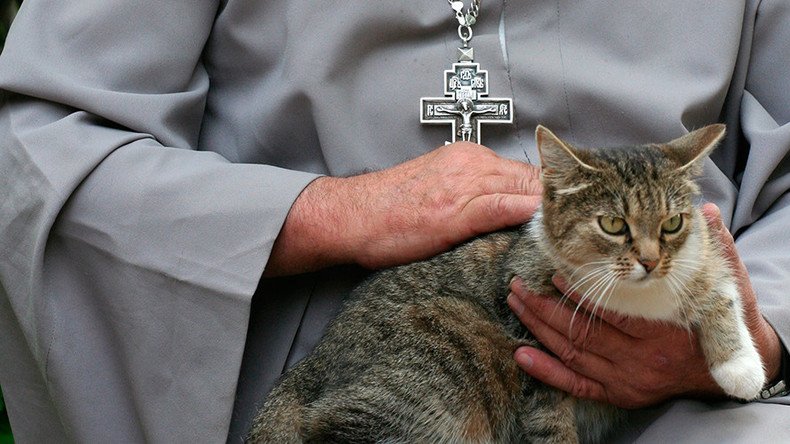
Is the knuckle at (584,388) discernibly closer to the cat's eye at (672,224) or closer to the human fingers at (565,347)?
the human fingers at (565,347)

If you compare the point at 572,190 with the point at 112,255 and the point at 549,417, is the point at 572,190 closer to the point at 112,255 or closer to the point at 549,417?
the point at 549,417

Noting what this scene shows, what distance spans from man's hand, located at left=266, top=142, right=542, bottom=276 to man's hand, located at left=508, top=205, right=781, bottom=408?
0.71 feet

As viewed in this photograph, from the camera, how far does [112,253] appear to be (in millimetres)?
2340

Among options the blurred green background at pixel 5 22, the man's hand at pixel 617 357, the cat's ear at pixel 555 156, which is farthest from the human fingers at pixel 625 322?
the blurred green background at pixel 5 22

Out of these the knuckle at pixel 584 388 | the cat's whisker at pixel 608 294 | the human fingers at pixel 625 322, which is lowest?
the knuckle at pixel 584 388

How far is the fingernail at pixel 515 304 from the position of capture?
7.75 feet

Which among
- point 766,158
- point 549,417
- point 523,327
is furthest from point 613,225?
point 766,158

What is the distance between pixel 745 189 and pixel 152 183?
4.43 feet

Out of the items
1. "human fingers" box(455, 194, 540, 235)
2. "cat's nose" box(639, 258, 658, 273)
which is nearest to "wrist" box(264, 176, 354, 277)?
"human fingers" box(455, 194, 540, 235)

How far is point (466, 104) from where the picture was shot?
8.34ft

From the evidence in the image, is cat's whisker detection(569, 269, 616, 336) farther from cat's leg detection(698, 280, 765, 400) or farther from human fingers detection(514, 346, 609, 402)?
cat's leg detection(698, 280, 765, 400)

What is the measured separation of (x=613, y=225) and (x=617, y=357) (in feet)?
Result: 0.90

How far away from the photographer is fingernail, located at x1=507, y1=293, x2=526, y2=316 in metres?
2.36

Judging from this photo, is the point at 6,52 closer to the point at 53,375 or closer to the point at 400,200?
the point at 53,375
